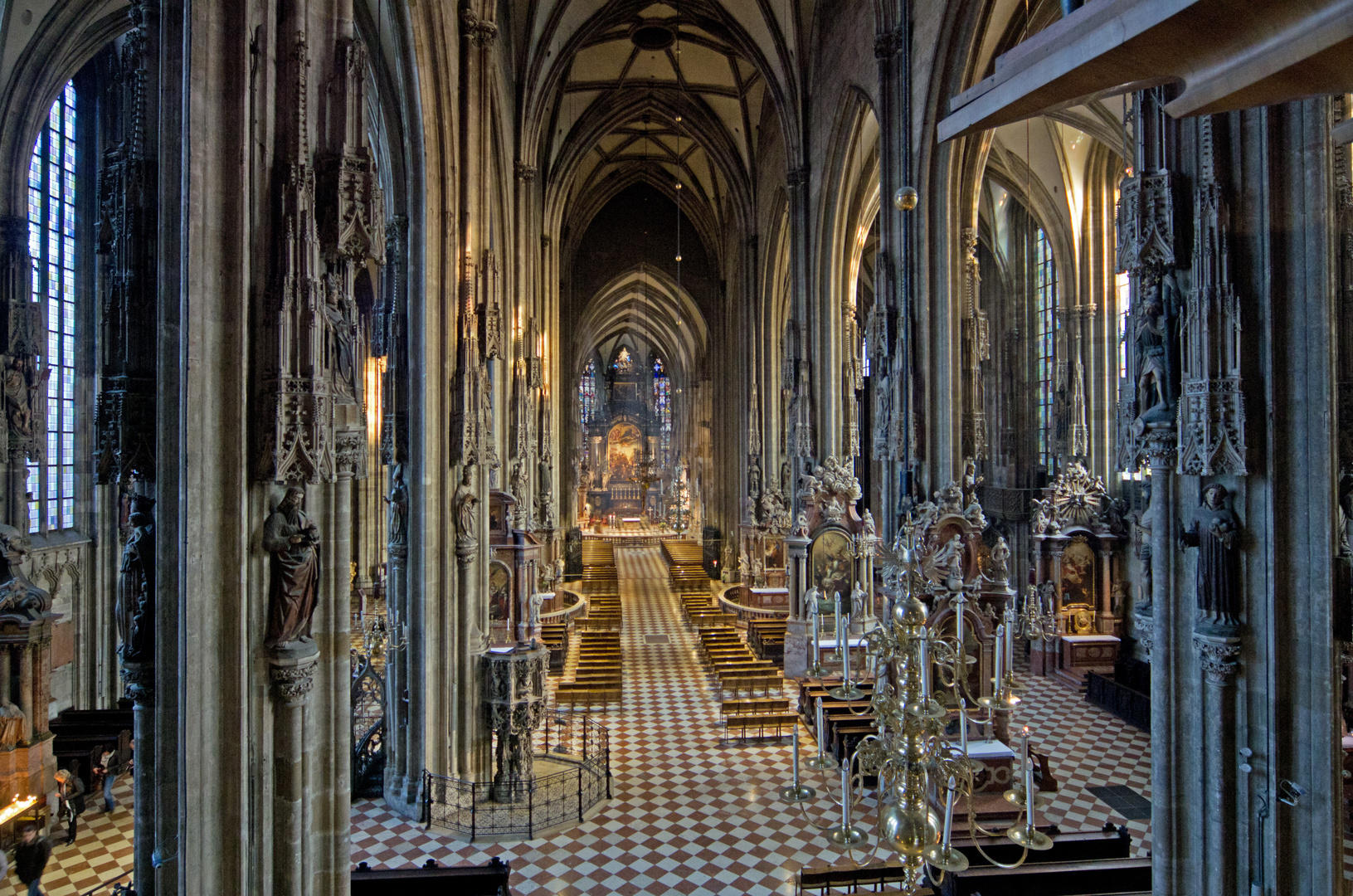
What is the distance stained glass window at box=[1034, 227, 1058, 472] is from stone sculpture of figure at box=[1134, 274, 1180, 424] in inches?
725

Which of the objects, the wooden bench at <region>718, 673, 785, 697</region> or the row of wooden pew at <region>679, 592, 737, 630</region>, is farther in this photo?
the row of wooden pew at <region>679, 592, 737, 630</region>

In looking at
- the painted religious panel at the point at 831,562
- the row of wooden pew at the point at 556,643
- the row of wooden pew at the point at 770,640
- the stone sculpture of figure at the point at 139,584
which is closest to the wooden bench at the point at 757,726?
the painted religious panel at the point at 831,562

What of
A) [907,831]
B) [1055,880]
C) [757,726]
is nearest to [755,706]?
Result: [757,726]

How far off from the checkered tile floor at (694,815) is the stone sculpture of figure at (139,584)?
6.05 metres

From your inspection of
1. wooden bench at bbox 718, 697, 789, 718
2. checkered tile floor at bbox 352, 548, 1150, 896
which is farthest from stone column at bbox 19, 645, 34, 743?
wooden bench at bbox 718, 697, 789, 718

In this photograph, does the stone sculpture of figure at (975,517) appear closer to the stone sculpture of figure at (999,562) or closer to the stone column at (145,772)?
the stone sculpture of figure at (999,562)

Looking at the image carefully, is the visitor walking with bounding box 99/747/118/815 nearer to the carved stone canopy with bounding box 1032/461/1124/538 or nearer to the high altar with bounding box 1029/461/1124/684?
the high altar with bounding box 1029/461/1124/684

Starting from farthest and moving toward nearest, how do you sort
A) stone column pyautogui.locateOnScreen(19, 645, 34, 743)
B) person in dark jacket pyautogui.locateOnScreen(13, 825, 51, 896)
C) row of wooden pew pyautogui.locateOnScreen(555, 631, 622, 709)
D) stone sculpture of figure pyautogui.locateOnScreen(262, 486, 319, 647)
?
row of wooden pew pyautogui.locateOnScreen(555, 631, 622, 709)
stone column pyautogui.locateOnScreen(19, 645, 34, 743)
stone sculpture of figure pyautogui.locateOnScreen(262, 486, 319, 647)
person in dark jacket pyautogui.locateOnScreen(13, 825, 51, 896)

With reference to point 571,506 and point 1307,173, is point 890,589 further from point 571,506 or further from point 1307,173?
point 571,506

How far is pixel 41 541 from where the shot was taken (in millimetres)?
13578

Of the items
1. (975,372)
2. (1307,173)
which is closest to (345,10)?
(1307,173)

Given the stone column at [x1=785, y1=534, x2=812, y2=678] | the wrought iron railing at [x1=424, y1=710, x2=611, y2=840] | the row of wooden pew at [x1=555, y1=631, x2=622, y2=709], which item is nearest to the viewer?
the wrought iron railing at [x1=424, y1=710, x2=611, y2=840]

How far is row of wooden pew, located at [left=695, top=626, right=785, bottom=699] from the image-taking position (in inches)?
690

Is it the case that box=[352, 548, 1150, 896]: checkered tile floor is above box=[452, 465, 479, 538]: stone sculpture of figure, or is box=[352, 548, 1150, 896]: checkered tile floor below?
below
